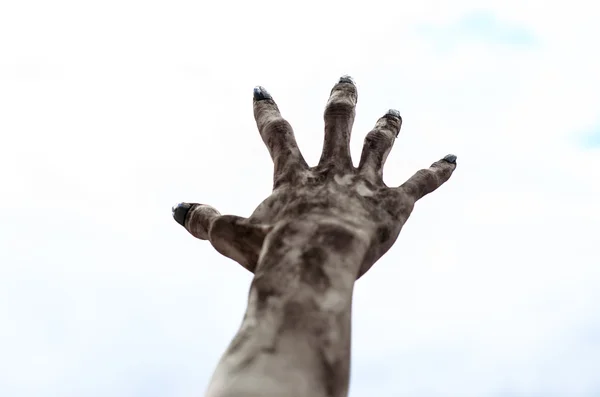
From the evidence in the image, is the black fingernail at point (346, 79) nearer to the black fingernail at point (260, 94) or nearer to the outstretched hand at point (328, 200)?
the outstretched hand at point (328, 200)

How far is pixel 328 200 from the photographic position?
7.15m

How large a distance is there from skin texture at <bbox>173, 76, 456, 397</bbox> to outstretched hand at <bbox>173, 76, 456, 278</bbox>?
0.04ft

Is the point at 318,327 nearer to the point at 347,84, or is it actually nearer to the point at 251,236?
the point at 251,236

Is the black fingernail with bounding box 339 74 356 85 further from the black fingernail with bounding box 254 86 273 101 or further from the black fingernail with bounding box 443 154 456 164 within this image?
the black fingernail with bounding box 443 154 456 164

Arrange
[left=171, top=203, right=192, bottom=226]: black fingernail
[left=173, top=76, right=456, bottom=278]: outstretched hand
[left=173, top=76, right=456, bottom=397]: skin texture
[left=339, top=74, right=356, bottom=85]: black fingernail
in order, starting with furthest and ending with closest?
[left=339, top=74, right=356, bottom=85]: black fingernail → [left=171, top=203, right=192, bottom=226]: black fingernail → [left=173, top=76, right=456, bottom=278]: outstretched hand → [left=173, top=76, right=456, bottom=397]: skin texture

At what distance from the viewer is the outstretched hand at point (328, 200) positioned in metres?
6.74

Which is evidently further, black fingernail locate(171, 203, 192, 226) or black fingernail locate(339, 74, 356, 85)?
black fingernail locate(339, 74, 356, 85)

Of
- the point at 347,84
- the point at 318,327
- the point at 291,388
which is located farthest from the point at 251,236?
the point at 347,84

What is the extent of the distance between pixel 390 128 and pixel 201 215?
2378 mm

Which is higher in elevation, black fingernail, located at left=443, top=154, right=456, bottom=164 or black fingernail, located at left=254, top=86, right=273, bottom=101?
black fingernail, located at left=254, top=86, right=273, bottom=101

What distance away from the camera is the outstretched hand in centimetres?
674

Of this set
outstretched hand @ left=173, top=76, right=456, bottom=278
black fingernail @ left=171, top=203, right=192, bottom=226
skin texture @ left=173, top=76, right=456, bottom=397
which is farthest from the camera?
black fingernail @ left=171, top=203, right=192, bottom=226

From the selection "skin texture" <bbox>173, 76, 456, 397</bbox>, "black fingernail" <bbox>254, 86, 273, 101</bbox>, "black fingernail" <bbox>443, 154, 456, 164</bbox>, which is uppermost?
"black fingernail" <bbox>254, 86, 273, 101</bbox>

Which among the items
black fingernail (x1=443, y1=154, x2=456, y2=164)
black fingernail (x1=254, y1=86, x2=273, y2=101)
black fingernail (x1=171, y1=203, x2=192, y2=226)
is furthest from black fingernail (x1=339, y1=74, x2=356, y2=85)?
black fingernail (x1=171, y1=203, x2=192, y2=226)
